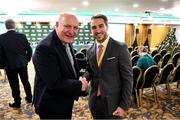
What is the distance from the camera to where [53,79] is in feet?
5.60

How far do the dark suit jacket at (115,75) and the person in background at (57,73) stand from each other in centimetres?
36

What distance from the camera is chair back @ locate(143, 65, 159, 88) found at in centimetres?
455

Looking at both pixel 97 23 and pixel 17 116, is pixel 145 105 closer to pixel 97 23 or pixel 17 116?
pixel 17 116

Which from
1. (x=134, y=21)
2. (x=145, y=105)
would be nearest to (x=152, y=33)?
(x=134, y=21)

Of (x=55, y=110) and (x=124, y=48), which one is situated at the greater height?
(x=124, y=48)

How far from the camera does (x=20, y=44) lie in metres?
4.30

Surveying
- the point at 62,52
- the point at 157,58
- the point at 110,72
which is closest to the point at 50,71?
the point at 62,52

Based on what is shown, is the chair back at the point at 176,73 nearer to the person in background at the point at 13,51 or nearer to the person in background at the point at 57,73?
the person in background at the point at 13,51

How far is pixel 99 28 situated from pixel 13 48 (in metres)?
2.62

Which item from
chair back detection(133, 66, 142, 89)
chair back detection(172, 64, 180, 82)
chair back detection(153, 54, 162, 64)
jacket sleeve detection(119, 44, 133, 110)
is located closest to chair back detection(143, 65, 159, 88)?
chair back detection(133, 66, 142, 89)

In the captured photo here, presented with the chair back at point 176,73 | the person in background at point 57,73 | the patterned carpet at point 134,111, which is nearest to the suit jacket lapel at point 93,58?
the person in background at point 57,73

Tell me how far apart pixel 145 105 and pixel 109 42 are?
300 cm

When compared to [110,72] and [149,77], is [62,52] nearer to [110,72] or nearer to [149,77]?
[110,72]

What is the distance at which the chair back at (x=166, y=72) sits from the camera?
4922 mm
